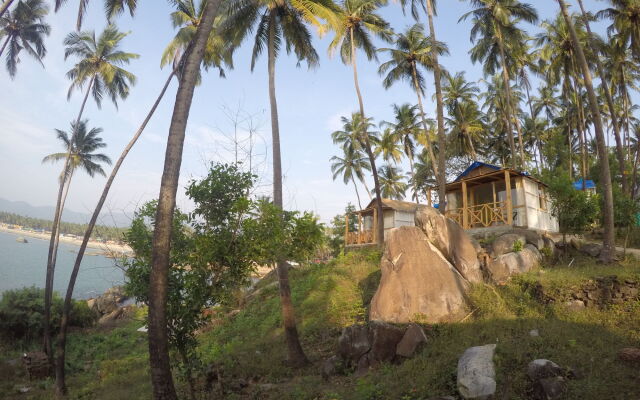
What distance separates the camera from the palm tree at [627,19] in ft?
74.4

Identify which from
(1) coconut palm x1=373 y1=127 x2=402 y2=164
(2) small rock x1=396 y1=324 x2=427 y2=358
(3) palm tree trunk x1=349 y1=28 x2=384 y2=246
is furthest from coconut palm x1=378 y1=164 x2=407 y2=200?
(2) small rock x1=396 y1=324 x2=427 y2=358

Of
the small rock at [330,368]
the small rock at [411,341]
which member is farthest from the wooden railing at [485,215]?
the small rock at [330,368]

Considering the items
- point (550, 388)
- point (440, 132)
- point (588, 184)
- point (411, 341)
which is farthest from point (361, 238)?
point (550, 388)

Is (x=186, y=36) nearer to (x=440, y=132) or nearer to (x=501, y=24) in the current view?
(x=440, y=132)

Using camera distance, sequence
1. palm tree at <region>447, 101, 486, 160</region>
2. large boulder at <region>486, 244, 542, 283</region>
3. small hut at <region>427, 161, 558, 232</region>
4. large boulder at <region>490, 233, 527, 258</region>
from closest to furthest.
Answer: large boulder at <region>486, 244, 542, 283</region> → large boulder at <region>490, 233, 527, 258</region> → small hut at <region>427, 161, 558, 232</region> → palm tree at <region>447, 101, 486, 160</region>

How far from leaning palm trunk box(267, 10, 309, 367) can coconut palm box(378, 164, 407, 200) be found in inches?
1326

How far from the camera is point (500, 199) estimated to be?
68.1 feet

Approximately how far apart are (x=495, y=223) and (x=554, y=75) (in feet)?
56.0

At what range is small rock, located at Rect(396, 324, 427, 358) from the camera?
9.58m

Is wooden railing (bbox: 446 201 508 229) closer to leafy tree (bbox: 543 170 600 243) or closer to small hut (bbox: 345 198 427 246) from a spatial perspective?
leafy tree (bbox: 543 170 600 243)

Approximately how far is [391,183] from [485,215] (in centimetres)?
2728

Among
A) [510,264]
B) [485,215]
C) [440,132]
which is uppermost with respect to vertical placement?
[440,132]

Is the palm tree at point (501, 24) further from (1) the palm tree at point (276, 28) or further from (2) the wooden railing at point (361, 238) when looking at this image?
(1) the palm tree at point (276, 28)

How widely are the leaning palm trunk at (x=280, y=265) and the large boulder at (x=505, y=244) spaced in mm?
8279
